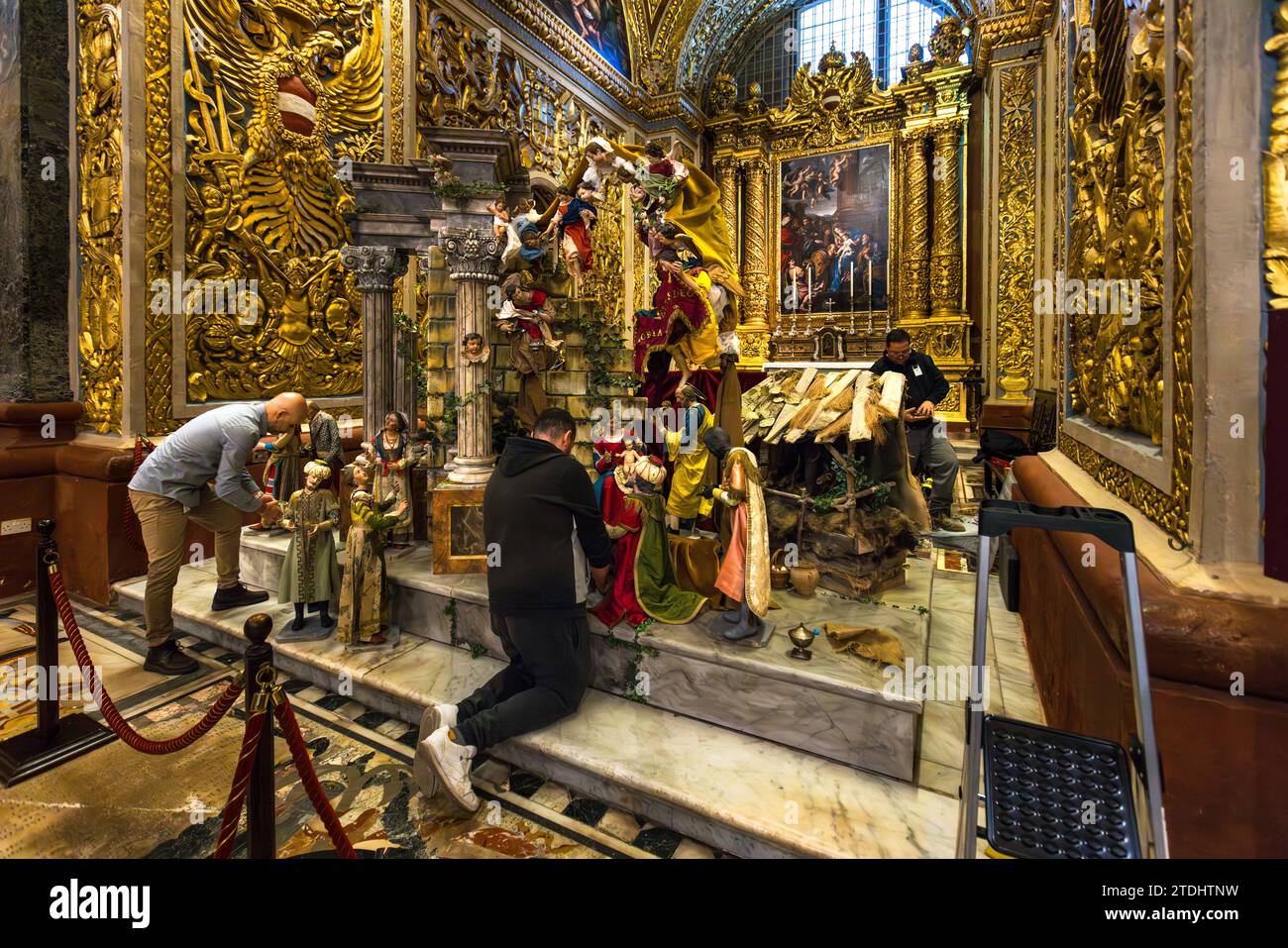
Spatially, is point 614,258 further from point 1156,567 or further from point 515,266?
point 1156,567

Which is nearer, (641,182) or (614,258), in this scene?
(641,182)

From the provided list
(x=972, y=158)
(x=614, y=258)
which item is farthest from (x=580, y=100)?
(x=972, y=158)

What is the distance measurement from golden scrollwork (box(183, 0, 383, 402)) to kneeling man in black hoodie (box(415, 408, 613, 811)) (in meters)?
4.95

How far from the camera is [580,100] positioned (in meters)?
11.3

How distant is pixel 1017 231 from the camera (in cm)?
1006

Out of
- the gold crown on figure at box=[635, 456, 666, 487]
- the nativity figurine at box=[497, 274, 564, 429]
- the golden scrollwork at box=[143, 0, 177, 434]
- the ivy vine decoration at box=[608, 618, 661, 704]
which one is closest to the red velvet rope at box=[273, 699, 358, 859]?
the ivy vine decoration at box=[608, 618, 661, 704]

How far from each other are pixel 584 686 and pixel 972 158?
13.6 meters

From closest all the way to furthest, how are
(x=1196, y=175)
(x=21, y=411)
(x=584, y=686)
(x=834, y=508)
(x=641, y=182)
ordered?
(x=1196, y=175), (x=584, y=686), (x=641, y=182), (x=834, y=508), (x=21, y=411)

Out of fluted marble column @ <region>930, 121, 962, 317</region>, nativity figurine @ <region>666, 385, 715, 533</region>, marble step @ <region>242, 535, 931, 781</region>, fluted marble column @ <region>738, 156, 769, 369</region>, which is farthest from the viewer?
fluted marble column @ <region>738, 156, 769, 369</region>

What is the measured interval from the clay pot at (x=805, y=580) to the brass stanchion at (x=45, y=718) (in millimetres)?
3947

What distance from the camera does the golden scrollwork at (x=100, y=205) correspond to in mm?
5586

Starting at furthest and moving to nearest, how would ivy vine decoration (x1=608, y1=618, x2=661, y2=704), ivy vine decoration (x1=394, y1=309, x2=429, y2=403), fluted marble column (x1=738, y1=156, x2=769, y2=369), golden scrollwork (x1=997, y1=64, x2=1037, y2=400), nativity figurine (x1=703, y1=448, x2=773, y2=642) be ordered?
fluted marble column (x1=738, y1=156, x2=769, y2=369) → golden scrollwork (x1=997, y1=64, x2=1037, y2=400) → ivy vine decoration (x1=394, y1=309, x2=429, y2=403) → ivy vine decoration (x1=608, y1=618, x2=661, y2=704) → nativity figurine (x1=703, y1=448, x2=773, y2=642)

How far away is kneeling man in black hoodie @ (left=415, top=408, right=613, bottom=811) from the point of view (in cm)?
300

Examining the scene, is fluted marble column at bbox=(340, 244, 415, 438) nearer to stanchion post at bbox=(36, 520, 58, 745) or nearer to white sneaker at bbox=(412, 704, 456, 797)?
stanchion post at bbox=(36, 520, 58, 745)
